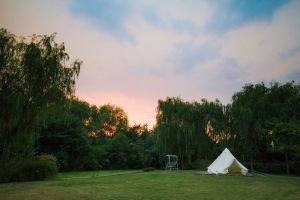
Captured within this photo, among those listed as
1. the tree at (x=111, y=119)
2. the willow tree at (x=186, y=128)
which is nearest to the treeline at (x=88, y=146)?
the tree at (x=111, y=119)

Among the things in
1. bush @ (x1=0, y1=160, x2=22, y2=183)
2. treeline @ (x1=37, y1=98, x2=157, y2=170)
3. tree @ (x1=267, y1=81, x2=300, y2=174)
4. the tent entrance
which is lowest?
bush @ (x1=0, y1=160, x2=22, y2=183)

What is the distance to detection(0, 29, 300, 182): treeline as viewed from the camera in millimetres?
11734

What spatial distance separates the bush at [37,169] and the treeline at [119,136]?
1.8 inches

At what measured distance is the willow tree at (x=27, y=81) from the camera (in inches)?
450

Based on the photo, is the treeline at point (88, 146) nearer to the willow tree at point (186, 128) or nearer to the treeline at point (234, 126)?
the willow tree at point (186, 128)

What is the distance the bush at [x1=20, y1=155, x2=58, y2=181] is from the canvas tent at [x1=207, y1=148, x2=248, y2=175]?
945cm

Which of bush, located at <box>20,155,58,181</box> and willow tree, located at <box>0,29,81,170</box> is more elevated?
willow tree, located at <box>0,29,81,170</box>

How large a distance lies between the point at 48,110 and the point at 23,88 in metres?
1.24

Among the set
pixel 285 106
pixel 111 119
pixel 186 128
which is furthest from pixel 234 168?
pixel 111 119

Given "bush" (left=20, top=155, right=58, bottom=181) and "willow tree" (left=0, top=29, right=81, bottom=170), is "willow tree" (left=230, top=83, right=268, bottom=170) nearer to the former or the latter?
"bush" (left=20, top=155, right=58, bottom=181)

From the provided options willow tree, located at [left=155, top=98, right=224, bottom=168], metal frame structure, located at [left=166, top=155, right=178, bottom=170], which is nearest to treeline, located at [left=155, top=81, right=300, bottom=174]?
willow tree, located at [left=155, top=98, right=224, bottom=168]

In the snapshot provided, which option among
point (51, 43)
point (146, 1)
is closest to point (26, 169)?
point (51, 43)

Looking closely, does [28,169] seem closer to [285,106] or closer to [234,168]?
[234,168]

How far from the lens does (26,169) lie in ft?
49.3
